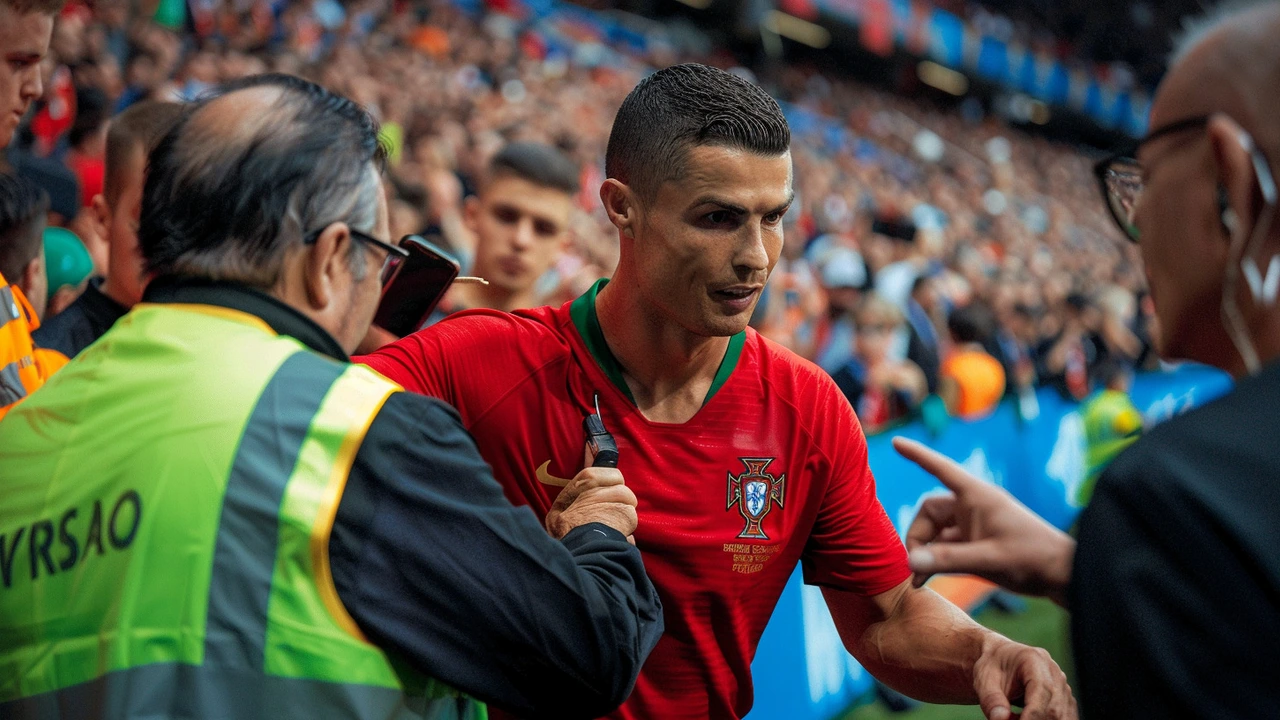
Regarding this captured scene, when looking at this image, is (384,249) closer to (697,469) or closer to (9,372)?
(697,469)

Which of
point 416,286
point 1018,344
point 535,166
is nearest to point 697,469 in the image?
point 416,286

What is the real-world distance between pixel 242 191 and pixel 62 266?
112 inches

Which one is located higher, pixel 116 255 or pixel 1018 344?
pixel 116 255

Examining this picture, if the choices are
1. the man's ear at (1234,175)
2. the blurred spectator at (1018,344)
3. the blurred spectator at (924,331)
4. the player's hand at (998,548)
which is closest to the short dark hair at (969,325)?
the blurred spectator at (924,331)

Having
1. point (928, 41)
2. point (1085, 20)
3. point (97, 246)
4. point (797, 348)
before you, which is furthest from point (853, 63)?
point (97, 246)

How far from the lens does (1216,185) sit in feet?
4.07

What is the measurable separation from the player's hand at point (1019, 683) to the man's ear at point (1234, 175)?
3.38 ft

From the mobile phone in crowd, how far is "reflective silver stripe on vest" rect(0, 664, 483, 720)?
0.72 meters

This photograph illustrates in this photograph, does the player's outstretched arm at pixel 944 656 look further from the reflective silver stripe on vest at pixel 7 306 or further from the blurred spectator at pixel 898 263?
the blurred spectator at pixel 898 263

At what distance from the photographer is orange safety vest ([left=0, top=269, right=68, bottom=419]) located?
2254mm

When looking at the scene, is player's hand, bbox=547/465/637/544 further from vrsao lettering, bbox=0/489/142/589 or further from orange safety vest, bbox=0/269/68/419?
orange safety vest, bbox=0/269/68/419

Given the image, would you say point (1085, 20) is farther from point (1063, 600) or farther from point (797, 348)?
point (1063, 600)

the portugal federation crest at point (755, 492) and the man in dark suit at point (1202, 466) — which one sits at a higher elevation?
the man in dark suit at point (1202, 466)

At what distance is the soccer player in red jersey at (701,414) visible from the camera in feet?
7.52
